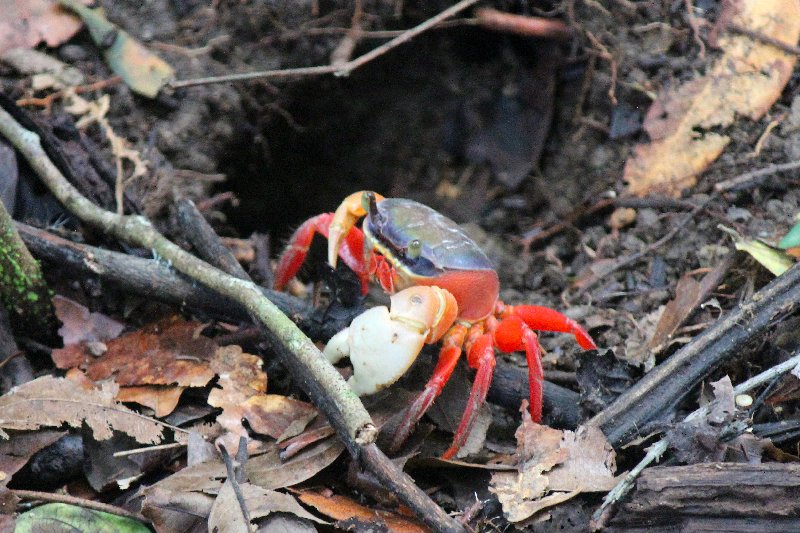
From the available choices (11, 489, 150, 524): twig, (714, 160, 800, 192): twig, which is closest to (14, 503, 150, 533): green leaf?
(11, 489, 150, 524): twig

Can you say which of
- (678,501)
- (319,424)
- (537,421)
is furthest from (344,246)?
(678,501)

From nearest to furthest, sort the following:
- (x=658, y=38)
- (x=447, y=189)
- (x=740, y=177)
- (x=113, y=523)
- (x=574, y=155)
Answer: (x=113, y=523) → (x=740, y=177) → (x=658, y=38) → (x=574, y=155) → (x=447, y=189)

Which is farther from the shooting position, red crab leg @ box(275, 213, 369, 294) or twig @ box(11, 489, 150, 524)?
red crab leg @ box(275, 213, 369, 294)

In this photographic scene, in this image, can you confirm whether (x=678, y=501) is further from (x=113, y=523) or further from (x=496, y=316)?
(x=113, y=523)

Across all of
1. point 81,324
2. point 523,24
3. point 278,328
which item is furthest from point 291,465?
point 523,24

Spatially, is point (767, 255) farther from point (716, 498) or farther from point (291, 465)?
point (291, 465)

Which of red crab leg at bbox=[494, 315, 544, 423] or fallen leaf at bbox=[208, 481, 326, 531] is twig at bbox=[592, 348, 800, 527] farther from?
fallen leaf at bbox=[208, 481, 326, 531]
